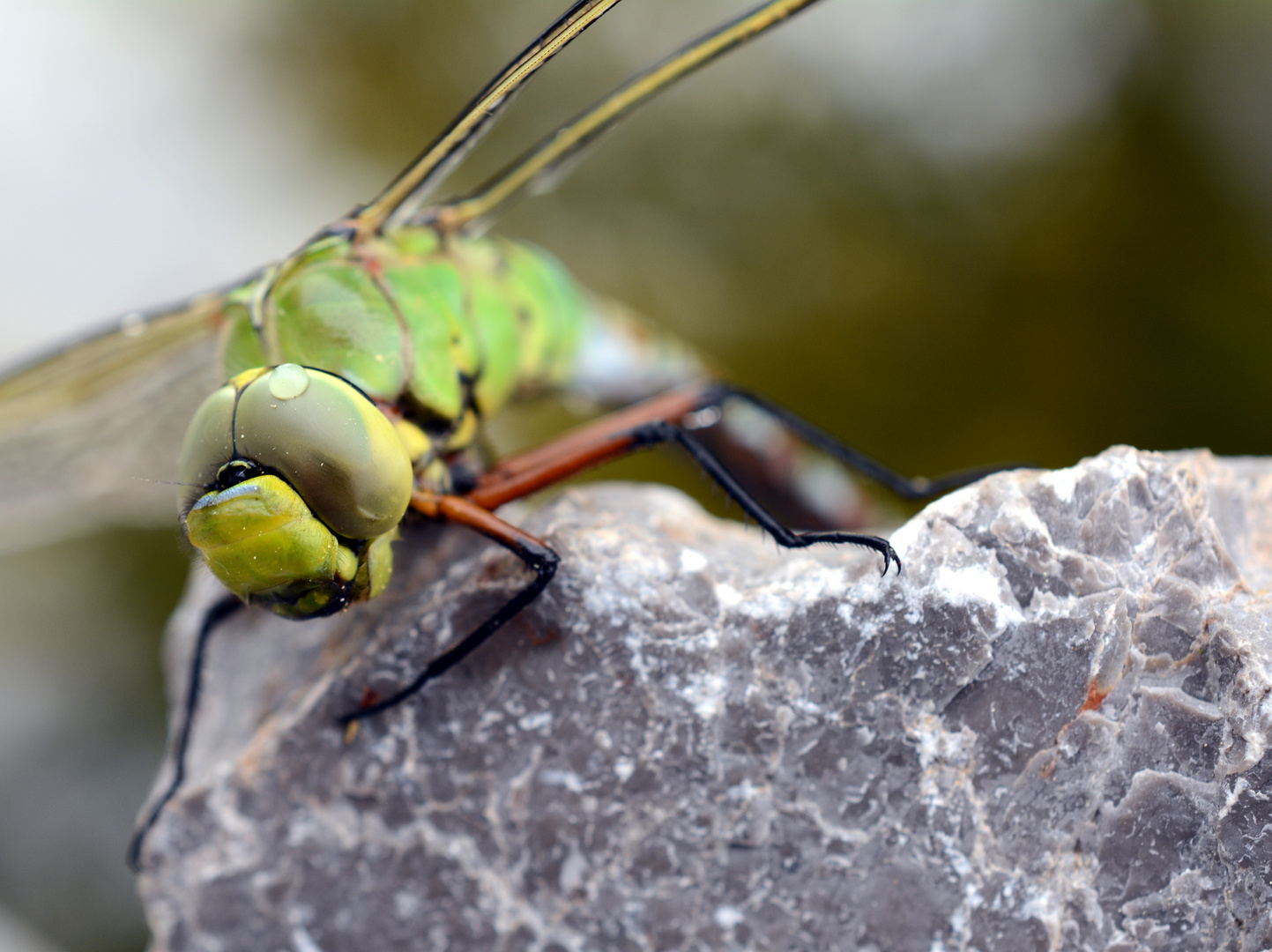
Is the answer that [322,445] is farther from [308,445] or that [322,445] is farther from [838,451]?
[838,451]

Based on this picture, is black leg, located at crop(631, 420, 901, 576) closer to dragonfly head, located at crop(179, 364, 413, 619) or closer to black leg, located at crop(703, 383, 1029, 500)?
black leg, located at crop(703, 383, 1029, 500)

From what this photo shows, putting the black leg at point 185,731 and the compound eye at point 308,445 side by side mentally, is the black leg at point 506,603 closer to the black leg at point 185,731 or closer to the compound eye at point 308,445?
the compound eye at point 308,445

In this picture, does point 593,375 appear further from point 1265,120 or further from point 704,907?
point 1265,120

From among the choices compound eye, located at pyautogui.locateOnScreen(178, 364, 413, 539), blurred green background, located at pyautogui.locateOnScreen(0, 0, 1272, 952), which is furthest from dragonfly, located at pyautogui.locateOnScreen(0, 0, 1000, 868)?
blurred green background, located at pyautogui.locateOnScreen(0, 0, 1272, 952)

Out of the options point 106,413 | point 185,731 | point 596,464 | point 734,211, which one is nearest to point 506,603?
point 596,464

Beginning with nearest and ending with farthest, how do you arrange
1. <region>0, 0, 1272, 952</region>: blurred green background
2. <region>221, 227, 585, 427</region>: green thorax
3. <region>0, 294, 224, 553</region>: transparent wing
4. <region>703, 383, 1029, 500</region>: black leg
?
<region>221, 227, 585, 427</region>: green thorax
<region>703, 383, 1029, 500</region>: black leg
<region>0, 294, 224, 553</region>: transparent wing
<region>0, 0, 1272, 952</region>: blurred green background

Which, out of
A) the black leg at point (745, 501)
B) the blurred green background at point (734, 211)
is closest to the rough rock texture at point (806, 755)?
the black leg at point (745, 501)
